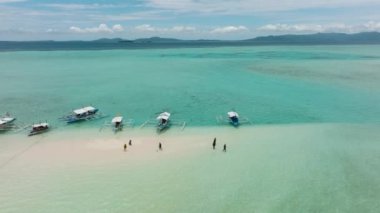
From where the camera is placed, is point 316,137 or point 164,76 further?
point 164,76

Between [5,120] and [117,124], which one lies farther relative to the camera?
[5,120]

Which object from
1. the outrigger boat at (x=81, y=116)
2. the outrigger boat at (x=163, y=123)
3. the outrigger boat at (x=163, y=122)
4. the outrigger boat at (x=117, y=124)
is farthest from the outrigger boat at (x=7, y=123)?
the outrigger boat at (x=163, y=122)

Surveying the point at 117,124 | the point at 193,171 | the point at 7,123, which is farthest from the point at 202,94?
the point at 193,171

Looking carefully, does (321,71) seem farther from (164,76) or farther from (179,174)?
(179,174)

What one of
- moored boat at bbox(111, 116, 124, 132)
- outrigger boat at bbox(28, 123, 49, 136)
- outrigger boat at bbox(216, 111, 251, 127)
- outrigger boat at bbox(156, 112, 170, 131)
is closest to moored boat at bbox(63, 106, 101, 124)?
outrigger boat at bbox(28, 123, 49, 136)

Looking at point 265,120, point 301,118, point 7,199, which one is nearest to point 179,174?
point 7,199

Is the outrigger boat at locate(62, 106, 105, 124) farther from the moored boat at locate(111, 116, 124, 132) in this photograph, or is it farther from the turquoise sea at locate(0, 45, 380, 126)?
the moored boat at locate(111, 116, 124, 132)

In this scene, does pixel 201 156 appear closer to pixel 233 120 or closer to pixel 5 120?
pixel 233 120

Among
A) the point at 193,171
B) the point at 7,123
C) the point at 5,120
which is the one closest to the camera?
the point at 193,171
